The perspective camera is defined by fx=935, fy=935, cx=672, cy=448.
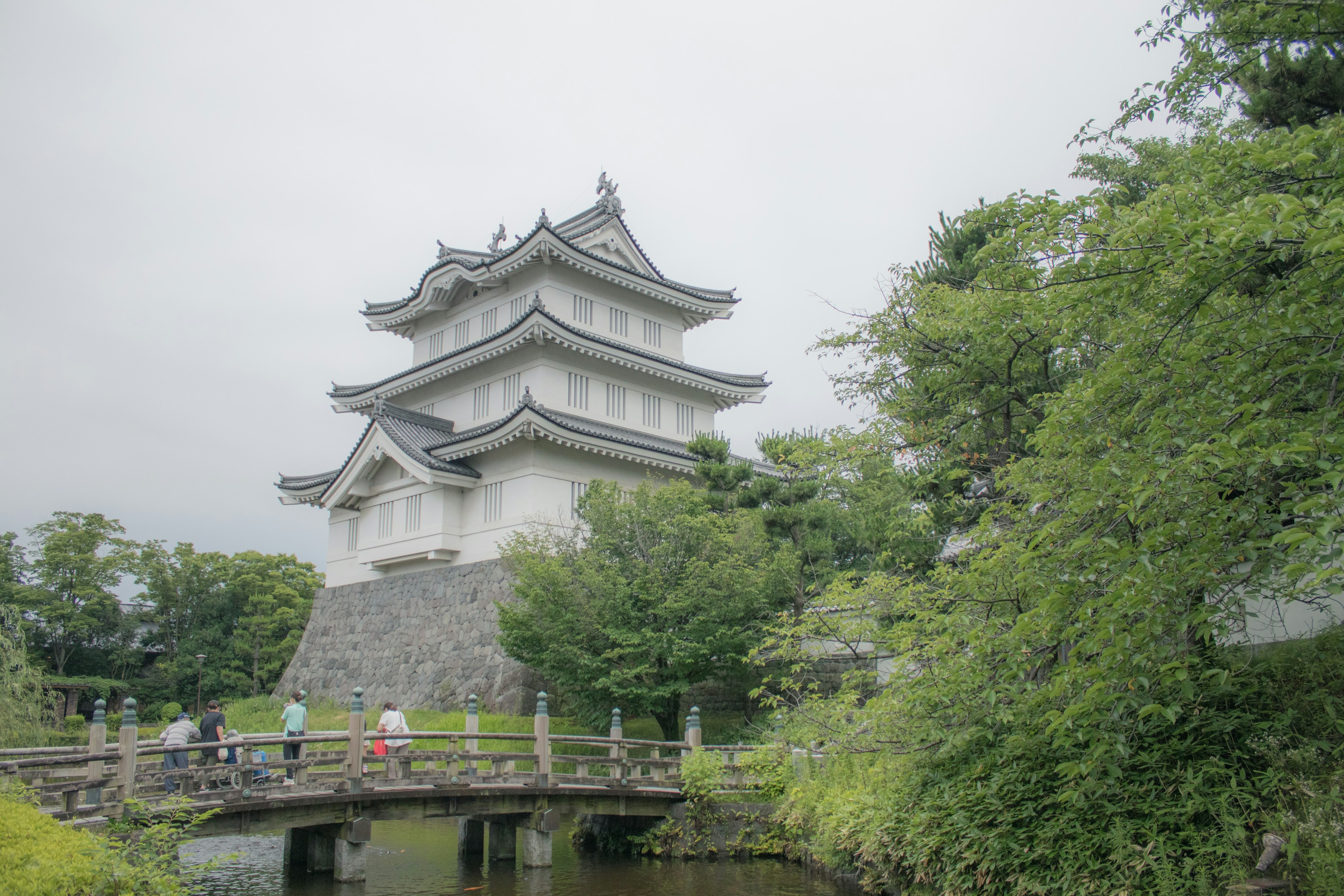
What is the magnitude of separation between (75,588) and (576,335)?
2726 centimetres

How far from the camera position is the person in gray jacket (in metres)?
12.3

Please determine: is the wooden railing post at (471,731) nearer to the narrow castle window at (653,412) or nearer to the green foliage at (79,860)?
the green foliage at (79,860)

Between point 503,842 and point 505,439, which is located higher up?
point 505,439

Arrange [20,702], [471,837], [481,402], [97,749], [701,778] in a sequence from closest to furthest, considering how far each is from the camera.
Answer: [97,749], [701,778], [471,837], [20,702], [481,402]

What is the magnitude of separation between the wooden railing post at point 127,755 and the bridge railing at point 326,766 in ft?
0.04

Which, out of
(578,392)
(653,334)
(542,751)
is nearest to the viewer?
(542,751)

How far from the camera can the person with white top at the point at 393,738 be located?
1375 centimetres

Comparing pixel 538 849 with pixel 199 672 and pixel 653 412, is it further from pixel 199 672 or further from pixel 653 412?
pixel 199 672

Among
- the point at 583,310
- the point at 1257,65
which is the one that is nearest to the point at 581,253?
the point at 583,310

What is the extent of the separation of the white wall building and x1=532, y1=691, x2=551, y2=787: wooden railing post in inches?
359

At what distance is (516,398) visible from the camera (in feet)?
90.9

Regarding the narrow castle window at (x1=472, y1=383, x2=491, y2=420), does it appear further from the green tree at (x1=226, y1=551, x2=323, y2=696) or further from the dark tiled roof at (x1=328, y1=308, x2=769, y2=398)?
the green tree at (x1=226, y1=551, x2=323, y2=696)

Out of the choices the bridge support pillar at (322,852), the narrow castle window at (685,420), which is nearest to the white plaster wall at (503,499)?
the narrow castle window at (685,420)

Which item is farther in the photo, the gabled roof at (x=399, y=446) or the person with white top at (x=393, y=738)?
the gabled roof at (x=399, y=446)
